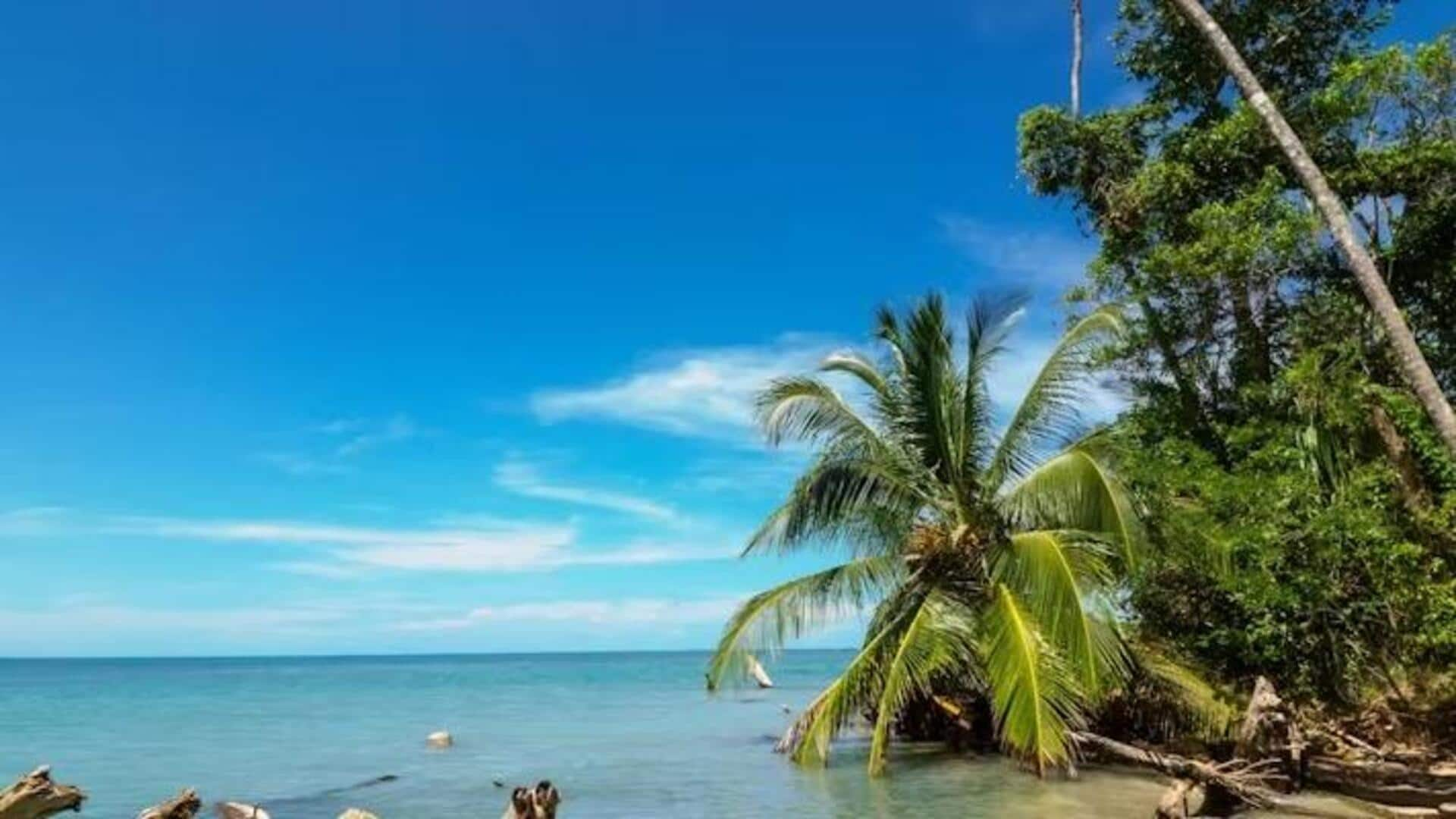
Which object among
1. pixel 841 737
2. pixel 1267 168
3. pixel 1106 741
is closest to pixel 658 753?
pixel 841 737

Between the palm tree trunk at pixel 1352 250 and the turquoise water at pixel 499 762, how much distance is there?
14.8ft

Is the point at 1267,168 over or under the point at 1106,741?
over

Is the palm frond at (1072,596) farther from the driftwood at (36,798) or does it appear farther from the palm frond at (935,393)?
the driftwood at (36,798)

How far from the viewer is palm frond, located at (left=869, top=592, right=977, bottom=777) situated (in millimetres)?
12156

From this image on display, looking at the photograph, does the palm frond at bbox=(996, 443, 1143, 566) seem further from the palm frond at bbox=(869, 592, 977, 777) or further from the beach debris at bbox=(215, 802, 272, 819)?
the beach debris at bbox=(215, 802, 272, 819)

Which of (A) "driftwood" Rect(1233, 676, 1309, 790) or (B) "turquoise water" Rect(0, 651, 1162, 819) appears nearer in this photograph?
(A) "driftwood" Rect(1233, 676, 1309, 790)

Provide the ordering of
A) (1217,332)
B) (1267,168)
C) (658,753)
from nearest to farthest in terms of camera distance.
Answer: (1267,168) < (1217,332) < (658,753)

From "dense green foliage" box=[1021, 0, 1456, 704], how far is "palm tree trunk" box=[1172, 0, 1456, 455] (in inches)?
88.2

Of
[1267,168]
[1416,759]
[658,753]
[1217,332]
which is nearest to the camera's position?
[1416,759]

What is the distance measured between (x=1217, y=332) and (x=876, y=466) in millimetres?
4617

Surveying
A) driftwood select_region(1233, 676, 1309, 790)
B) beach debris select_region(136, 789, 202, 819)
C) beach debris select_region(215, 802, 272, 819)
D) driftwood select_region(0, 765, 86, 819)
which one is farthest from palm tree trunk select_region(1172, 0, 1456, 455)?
beach debris select_region(215, 802, 272, 819)

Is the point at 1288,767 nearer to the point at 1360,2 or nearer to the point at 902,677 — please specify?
the point at 902,677

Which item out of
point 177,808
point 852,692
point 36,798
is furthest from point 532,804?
point 852,692

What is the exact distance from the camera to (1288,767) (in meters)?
10.6
